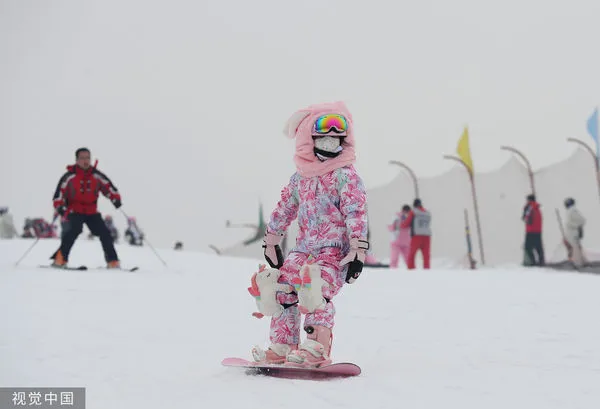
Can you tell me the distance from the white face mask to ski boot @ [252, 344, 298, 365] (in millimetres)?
1104

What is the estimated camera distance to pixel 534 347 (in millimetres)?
5289

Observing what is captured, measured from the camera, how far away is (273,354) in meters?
4.32

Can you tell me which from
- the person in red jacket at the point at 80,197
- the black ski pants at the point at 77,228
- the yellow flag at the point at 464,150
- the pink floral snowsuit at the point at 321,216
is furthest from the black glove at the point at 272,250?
A: the yellow flag at the point at 464,150

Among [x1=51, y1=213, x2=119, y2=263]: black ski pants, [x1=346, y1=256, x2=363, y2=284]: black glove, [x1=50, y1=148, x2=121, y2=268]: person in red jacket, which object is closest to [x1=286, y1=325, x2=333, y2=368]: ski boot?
[x1=346, y1=256, x2=363, y2=284]: black glove

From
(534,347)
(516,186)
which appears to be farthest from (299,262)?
(516,186)

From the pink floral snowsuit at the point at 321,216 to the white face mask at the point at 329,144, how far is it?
5 centimetres

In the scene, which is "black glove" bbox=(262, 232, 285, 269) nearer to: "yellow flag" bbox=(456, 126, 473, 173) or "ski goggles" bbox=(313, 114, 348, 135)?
"ski goggles" bbox=(313, 114, 348, 135)

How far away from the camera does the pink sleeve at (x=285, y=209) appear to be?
179 inches

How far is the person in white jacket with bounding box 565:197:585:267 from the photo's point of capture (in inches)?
581

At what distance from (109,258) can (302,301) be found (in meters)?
6.97

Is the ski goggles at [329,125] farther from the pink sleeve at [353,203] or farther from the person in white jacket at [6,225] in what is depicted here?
the person in white jacket at [6,225]

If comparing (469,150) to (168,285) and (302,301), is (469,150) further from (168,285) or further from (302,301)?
(302,301)

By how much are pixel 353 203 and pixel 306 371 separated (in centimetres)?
91

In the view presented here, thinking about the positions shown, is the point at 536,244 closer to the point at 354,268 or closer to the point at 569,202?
the point at 569,202
